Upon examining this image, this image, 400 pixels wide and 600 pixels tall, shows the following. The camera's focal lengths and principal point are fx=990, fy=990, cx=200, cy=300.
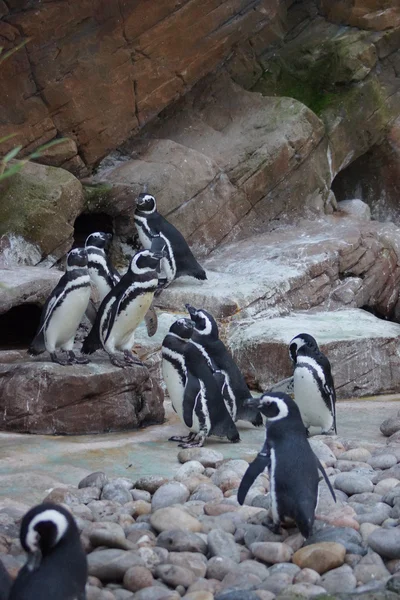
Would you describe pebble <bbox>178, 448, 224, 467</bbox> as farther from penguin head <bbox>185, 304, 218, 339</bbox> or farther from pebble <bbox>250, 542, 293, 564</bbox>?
pebble <bbox>250, 542, 293, 564</bbox>

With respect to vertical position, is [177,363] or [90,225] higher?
[177,363]

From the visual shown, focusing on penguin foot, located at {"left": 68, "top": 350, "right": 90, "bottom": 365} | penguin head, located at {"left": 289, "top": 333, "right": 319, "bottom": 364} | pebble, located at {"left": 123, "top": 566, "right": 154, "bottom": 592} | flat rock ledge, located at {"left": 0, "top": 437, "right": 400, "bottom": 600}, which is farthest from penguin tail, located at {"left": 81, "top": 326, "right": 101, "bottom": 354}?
pebble, located at {"left": 123, "top": 566, "right": 154, "bottom": 592}

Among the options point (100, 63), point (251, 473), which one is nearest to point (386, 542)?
point (251, 473)

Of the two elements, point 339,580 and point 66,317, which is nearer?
point 339,580

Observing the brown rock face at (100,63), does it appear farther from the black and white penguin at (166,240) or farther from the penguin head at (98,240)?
the penguin head at (98,240)

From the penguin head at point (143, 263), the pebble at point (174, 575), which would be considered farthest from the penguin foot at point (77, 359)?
the pebble at point (174, 575)

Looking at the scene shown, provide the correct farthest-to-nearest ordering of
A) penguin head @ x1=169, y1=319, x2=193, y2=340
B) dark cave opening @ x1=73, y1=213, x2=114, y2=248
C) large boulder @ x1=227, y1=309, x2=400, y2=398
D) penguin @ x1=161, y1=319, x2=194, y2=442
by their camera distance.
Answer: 1. dark cave opening @ x1=73, y1=213, x2=114, y2=248
2. large boulder @ x1=227, y1=309, x2=400, y2=398
3. penguin head @ x1=169, y1=319, x2=193, y2=340
4. penguin @ x1=161, y1=319, x2=194, y2=442

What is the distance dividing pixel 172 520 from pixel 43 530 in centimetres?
136

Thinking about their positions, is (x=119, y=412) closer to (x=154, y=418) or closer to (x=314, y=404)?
(x=154, y=418)

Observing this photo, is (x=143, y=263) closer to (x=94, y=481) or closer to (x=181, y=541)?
(x=94, y=481)

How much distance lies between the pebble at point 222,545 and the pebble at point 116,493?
2.48 ft

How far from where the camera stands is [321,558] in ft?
12.4

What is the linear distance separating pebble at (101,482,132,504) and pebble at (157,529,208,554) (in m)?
0.68

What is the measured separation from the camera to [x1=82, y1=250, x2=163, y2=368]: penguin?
6.74m
